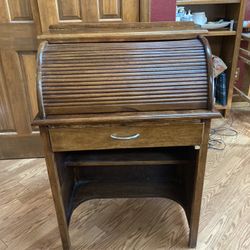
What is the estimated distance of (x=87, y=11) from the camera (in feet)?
5.38

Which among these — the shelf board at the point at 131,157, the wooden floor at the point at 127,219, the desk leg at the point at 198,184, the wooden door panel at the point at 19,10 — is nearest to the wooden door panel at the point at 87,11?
the wooden door panel at the point at 19,10

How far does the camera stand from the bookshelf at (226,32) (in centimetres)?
230

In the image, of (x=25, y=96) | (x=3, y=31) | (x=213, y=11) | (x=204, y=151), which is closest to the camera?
(x=204, y=151)

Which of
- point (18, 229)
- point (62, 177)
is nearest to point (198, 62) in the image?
point (62, 177)

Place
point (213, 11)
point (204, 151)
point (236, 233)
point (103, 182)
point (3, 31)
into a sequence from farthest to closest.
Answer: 1. point (213, 11)
2. point (3, 31)
3. point (103, 182)
4. point (236, 233)
5. point (204, 151)

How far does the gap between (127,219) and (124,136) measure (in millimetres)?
717

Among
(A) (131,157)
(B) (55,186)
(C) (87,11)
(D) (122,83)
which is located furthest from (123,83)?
(C) (87,11)

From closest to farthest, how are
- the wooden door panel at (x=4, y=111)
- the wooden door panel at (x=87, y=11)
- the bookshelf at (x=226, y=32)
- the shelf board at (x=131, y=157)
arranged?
1. the shelf board at (x=131, y=157)
2. the wooden door panel at (x=87, y=11)
3. the wooden door panel at (x=4, y=111)
4. the bookshelf at (x=226, y=32)

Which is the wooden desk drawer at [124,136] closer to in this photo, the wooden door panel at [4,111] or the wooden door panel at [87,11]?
the wooden door panel at [87,11]

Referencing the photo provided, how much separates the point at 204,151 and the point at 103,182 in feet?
2.20

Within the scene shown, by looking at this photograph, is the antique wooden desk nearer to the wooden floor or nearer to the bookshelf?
the wooden floor

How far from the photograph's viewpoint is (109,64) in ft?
3.38

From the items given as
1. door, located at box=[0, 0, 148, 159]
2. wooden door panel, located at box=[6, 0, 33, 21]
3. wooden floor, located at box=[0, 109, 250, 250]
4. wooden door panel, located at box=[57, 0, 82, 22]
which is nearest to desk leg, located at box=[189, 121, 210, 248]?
wooden floor, located at box=[0, 109, 250, 250]

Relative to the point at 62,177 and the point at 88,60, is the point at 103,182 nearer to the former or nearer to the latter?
the point at 62,177
